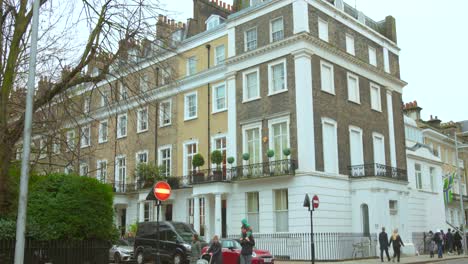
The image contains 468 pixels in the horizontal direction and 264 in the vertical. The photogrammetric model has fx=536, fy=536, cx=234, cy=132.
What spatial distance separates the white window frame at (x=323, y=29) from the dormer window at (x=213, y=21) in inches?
330

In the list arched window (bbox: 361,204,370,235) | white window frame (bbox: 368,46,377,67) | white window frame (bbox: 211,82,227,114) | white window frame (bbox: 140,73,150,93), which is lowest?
arched window (bbox: 361,204,370,235)

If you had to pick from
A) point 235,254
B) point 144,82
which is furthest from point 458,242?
point 144,82

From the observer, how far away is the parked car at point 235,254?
68.7 feet

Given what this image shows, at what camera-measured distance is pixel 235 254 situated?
21.6 m

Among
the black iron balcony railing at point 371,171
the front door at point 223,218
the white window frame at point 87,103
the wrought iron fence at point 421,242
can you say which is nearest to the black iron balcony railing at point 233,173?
the front door at point 223,218

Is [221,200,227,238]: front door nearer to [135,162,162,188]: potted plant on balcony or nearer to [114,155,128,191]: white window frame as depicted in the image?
[135,162,162,188]: potted plant on balcony

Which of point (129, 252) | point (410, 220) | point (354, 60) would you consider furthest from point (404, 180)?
point (129, 252)

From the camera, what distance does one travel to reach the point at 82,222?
15516 millimetres

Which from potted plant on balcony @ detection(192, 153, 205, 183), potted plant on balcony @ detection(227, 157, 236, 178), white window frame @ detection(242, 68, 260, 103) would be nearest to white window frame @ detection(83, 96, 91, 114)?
potted plant on balcony @ detection(227, 157, 236, 178)

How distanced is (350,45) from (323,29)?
3.19 metres

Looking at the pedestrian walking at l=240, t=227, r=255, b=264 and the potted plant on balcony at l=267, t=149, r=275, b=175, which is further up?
the potted plant on balcony at l=267, t=149, r=275, b=175

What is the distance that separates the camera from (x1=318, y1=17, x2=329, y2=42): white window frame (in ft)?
104

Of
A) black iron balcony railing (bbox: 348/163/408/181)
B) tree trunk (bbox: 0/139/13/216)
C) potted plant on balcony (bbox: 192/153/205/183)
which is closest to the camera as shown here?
tree trunk (bbox: 0/139/13/216)

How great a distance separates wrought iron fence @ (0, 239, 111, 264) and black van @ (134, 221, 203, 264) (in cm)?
796
